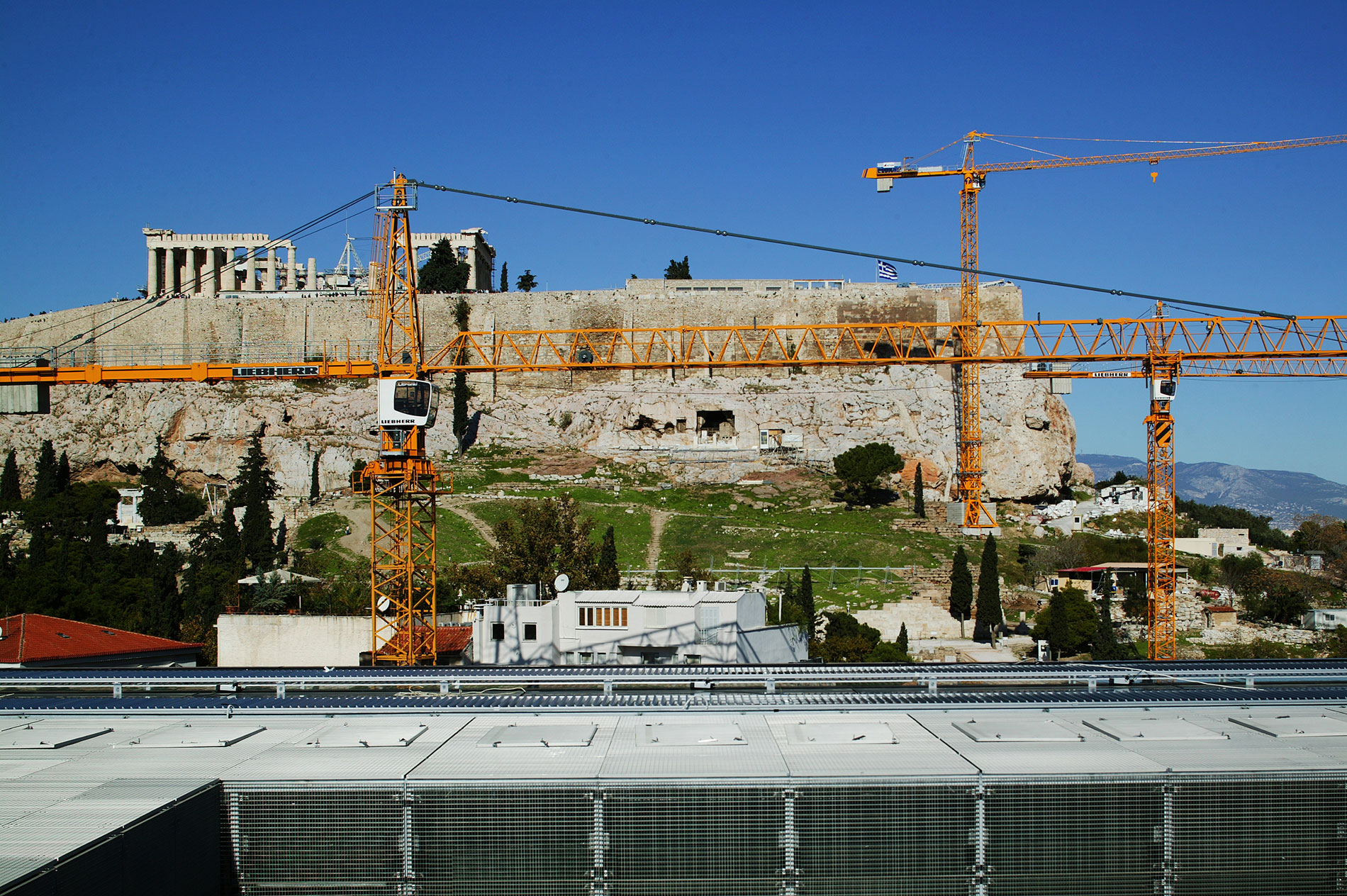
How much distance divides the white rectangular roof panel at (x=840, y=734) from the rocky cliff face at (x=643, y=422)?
33.7 metres

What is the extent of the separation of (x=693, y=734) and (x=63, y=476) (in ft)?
134

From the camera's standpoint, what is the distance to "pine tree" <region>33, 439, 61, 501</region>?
38.5 meters

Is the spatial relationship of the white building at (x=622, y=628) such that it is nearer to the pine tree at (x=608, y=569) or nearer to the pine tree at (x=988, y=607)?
the pine tree at (x=608, y=569)

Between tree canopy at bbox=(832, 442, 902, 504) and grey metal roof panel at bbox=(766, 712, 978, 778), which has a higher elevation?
tree canopy at bbox=(832, 442, 902, 504)

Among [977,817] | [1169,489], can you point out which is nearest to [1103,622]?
[1169,489]

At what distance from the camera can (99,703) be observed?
7.06 m

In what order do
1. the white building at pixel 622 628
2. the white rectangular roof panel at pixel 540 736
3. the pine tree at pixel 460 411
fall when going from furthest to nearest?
the pine tree at pixel 460 411 → the white building at pixel 622 628 → the white rectangular roof panel at pixel 540 736

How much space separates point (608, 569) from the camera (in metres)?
25.6

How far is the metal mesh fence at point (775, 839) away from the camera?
495 centimetres

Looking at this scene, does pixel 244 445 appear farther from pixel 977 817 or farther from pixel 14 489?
pixel 977 817

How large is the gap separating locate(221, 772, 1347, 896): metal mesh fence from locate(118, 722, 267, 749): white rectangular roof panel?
0.90 m

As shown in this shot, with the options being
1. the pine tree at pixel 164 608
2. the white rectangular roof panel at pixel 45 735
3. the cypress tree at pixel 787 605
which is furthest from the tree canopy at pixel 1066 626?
the white rectangular roof panel at pixel 45 735

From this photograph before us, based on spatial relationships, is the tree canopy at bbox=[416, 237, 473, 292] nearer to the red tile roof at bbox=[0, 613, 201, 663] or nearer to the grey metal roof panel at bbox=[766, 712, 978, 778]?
the red tile roof at bbox=[0, 613, 201, 663]

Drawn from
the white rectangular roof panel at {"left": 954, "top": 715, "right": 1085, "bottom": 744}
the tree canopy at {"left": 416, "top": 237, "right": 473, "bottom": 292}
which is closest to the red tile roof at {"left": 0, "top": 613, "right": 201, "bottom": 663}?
the white rectangular roof panel at {"left": 954, "top": 715, "right": 1085, "bottom": 744}
